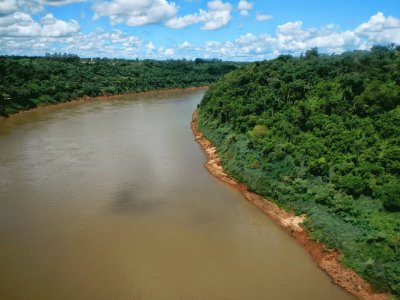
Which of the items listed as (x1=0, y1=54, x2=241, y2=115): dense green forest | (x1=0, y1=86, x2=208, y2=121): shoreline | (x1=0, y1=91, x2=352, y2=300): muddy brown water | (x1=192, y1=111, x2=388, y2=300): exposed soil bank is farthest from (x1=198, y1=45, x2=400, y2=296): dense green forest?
(x1=0, y1=54, x2=241, y2=115): dense green forest

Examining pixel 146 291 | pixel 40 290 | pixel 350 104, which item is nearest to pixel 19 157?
pixel 40 290

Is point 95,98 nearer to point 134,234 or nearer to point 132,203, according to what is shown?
point 132,203

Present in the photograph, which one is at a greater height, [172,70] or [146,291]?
[172,70]

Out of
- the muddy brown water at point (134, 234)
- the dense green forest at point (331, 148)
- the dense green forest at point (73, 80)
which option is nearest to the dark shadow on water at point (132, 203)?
the muddy brown water at point (134, 234)

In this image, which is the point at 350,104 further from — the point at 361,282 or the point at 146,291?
the point at 146,291

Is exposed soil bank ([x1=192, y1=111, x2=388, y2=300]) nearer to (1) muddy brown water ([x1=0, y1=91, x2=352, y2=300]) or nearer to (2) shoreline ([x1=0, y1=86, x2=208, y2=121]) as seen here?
(1) muddy brown water ([x1=0, y1=91, x2=352, y2=300])

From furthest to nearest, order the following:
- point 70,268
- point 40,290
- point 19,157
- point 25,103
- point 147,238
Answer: point 25,103, point 19,157, point 147,238, point 70,268, point 40,290
